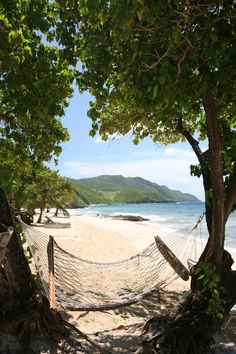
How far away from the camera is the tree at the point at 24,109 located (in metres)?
3.51

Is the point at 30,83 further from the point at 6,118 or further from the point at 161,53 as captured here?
the point at 161,53

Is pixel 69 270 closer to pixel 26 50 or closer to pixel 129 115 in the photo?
pixel 129 115

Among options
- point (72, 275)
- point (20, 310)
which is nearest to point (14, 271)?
point (20, 310)

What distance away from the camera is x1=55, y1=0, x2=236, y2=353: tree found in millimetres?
2850

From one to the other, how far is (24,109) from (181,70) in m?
2.24

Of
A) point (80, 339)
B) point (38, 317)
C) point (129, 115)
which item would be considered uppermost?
point (129, 115)

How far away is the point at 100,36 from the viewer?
133 inches

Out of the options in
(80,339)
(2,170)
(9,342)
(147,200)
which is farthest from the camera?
(147,200)

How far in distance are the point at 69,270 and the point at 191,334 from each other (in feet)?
6.44

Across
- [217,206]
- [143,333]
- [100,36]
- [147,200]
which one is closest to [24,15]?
[100,36]

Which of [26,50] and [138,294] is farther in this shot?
[138,294]

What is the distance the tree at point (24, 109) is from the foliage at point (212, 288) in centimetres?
168

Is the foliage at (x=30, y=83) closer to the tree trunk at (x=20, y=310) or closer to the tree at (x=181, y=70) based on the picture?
the tree at (x=181, y=70)

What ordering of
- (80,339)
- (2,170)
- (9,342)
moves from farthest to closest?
(2,170), (80,339), (9,342)
